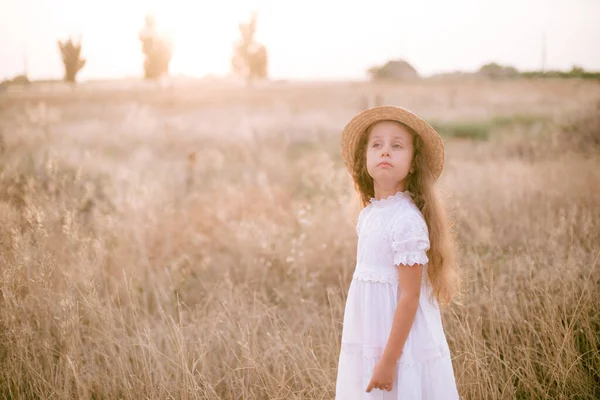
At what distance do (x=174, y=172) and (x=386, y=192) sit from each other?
6203 mm

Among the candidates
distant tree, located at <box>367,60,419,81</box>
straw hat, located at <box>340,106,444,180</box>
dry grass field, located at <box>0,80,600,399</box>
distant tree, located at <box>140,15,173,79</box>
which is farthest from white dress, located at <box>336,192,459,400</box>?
distant tree, located at <box>367,60,419,81</box>

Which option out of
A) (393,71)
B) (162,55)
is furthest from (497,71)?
(162,55)

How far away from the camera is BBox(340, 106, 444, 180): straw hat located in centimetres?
177

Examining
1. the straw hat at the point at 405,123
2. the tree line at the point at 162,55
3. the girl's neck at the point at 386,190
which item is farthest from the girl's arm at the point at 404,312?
the tree line at the point at 162,55

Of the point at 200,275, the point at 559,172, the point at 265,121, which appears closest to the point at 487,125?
the point at 265,121

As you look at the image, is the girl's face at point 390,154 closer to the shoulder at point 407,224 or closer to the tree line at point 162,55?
the shoulder at point 407,224

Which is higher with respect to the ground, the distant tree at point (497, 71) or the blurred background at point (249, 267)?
the distant tree at point (497, 71)

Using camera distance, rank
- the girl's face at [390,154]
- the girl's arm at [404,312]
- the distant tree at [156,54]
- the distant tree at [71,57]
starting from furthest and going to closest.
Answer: the distant tree at [156,54], the distant tree at [71,57], the girl's face at [390,154], the girl's arm at [404,312]

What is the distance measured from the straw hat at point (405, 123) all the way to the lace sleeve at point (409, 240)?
33cm

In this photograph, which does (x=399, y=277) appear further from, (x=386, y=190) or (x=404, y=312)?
(x=386, y=190)

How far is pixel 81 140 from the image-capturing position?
37.6ft

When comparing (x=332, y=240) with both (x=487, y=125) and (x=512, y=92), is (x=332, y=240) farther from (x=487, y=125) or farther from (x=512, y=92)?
(x=512, y=92)

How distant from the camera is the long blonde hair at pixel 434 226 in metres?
1.77

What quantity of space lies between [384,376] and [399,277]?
1.08 feet
